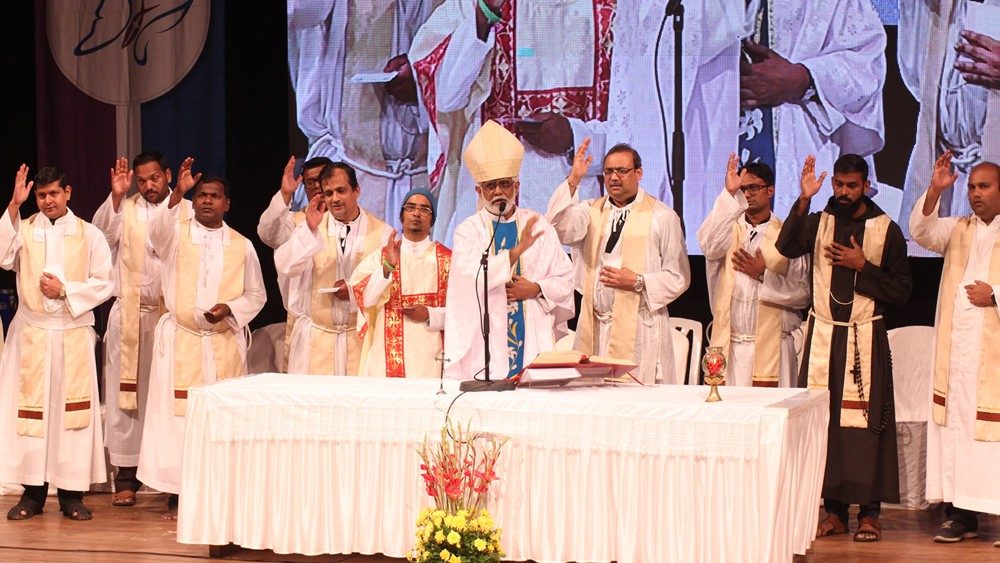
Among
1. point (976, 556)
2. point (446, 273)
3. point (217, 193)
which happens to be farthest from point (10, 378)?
point (976, 556)

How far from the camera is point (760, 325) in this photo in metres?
7.85

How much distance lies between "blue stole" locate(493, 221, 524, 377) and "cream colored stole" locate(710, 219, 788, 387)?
1.42 metres

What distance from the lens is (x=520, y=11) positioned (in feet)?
30.6

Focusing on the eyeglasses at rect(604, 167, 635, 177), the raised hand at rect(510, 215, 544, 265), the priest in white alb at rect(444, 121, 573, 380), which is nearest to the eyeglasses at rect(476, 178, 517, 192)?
the priest in white alb at rect(444, 121, 573, 380)

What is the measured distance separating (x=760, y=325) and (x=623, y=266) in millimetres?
856

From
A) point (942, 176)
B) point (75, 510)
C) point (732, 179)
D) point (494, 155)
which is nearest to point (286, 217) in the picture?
point (75, 510)

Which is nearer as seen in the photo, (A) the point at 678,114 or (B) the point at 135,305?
(B) the point at 135,305

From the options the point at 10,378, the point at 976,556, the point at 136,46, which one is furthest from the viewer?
the point at 136,46

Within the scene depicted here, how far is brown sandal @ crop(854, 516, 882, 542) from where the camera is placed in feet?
23.5

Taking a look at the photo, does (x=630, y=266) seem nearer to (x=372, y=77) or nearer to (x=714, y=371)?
(x=714, y=371)

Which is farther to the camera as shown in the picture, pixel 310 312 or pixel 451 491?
pixel 310 312

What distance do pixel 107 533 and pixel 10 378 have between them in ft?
3.97

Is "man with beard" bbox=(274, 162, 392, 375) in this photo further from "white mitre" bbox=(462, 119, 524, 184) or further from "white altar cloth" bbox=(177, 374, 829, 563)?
"white mitre" bbox=(462, 119, 524, 184)

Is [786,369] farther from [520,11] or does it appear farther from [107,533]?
[107,533]
